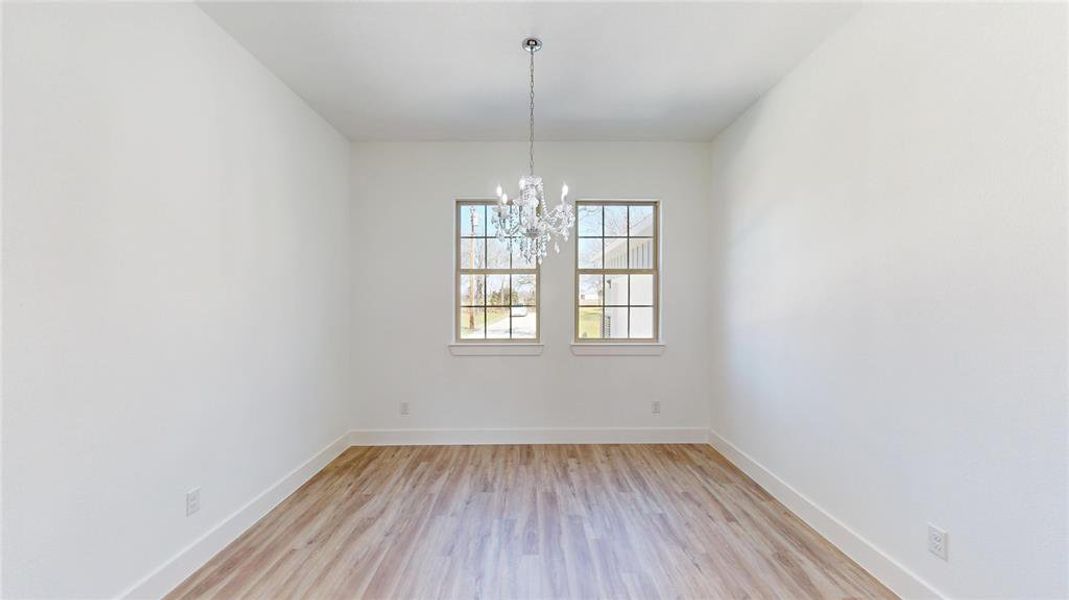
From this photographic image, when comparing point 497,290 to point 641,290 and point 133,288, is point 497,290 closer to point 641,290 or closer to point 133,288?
point 641,290

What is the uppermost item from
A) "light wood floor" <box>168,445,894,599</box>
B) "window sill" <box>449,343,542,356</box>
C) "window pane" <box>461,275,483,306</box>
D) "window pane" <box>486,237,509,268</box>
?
"window pane" <box>486,237,509,268</box>

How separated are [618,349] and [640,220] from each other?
4.06 feet

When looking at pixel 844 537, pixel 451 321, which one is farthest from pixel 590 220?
pixel 844 537

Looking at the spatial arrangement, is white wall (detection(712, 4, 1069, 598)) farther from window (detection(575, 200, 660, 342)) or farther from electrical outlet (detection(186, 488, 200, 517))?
electrical outlet (detection(186, 488, 200, 517))

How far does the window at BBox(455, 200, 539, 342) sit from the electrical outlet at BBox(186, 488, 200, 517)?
2216 millimetres

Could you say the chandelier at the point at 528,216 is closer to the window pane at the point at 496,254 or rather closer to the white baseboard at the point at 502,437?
the window pane at the point at 496,254

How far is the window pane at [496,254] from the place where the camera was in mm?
4012

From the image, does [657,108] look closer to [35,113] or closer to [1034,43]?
[1034,43]

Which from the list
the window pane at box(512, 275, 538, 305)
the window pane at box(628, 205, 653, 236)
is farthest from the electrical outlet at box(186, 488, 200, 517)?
the window pane at box(628, 205, 653, 236)

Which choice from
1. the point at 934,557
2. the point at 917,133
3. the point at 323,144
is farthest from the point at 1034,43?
the point at 323,144

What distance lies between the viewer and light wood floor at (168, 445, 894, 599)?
74.5 inches

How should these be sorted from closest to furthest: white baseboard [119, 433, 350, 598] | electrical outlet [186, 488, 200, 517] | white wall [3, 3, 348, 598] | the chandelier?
1. white wall [3, 3, 348, 598]
2. white baseboard [119, 433, 350, 598]
3. electrical outlet [186, 488, 200, 517]
4. the chandelier

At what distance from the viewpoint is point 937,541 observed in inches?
67.1

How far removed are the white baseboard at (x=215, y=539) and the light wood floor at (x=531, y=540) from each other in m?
0.04
